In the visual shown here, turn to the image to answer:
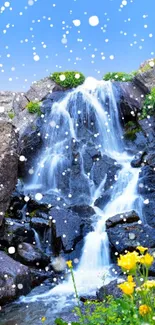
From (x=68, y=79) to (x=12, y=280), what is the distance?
1191 cm

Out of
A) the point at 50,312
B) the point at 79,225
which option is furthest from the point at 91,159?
the point at 50,312

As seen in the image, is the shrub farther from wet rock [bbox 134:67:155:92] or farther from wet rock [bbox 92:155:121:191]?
wet rock [bbox 134:67:155:92]

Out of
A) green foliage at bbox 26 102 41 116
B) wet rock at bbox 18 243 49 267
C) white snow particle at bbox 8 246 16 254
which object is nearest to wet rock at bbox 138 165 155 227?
wet rock at bbox 18 243 49 267

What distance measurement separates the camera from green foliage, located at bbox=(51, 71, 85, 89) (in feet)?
60.1

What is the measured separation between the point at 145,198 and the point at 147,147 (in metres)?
3.30

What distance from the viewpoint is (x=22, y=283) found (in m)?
8.37

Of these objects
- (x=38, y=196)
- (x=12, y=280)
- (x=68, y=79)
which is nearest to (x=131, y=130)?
(x=68, y=79)

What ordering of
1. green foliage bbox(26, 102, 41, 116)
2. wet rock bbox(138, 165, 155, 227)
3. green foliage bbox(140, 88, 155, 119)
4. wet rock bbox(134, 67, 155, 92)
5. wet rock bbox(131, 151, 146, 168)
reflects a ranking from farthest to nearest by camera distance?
wet rock bbox(134, 67, 155, 92) → green foliage bbox(26, 102, 41, 116) → green foliage bbox(140, 88, 155, 119) → wet rock bbox(131, 151, 146, 168) → wet rock bbox(138, 165, 155, 227)

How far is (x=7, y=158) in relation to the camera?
27.4 feet

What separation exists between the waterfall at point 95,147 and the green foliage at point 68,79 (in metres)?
0.37

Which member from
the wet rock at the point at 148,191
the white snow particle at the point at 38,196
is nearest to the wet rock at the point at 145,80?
the wet rock at the point at 148,191

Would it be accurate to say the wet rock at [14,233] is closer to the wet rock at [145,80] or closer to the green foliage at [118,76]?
the wet rock at [145,80]

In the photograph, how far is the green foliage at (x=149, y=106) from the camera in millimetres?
16359

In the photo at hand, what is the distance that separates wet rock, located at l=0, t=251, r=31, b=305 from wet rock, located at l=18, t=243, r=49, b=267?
75 cm
